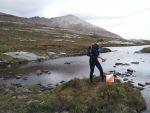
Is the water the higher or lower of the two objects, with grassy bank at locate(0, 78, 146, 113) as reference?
lower

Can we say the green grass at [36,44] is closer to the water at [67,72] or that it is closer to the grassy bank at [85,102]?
the water at [67,72]

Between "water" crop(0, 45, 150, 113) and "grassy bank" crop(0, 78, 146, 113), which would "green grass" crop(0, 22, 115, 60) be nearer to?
"water" crop(0, 45, 150, 113)

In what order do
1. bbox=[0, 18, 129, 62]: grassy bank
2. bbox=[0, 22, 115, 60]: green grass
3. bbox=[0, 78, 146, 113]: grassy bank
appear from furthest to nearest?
bbox=[0, 18, 129, 62]: grassy bank
bbox=[0, 22, 115, 60]: green grass
bbox=[0, 78, 146, 113]: grassy bank

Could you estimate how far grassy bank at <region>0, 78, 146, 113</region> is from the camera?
23281mm

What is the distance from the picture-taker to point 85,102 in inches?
930

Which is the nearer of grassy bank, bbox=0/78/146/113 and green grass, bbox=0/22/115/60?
grassy bank, bbox=0/78/146/113

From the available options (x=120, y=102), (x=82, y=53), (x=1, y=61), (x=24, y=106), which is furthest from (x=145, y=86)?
(x=82, y=53)

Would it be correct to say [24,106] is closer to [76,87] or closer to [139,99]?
[76,87]

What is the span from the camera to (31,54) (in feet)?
265

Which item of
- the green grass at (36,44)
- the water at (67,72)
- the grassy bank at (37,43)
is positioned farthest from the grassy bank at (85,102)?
the green grass at (36,44)

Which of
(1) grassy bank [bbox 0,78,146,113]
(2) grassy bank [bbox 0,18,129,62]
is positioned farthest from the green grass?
(1) grassy bank [bbox 0,78,146,113]

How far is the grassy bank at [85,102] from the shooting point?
917 inches

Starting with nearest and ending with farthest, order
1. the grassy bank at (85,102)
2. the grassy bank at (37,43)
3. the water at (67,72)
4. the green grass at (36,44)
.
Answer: the grassy bank at (85,102), the water at (67,72), the green grass at (36,44), the grassy bank at (37,43)

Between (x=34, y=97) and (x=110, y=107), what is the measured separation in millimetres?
6726
